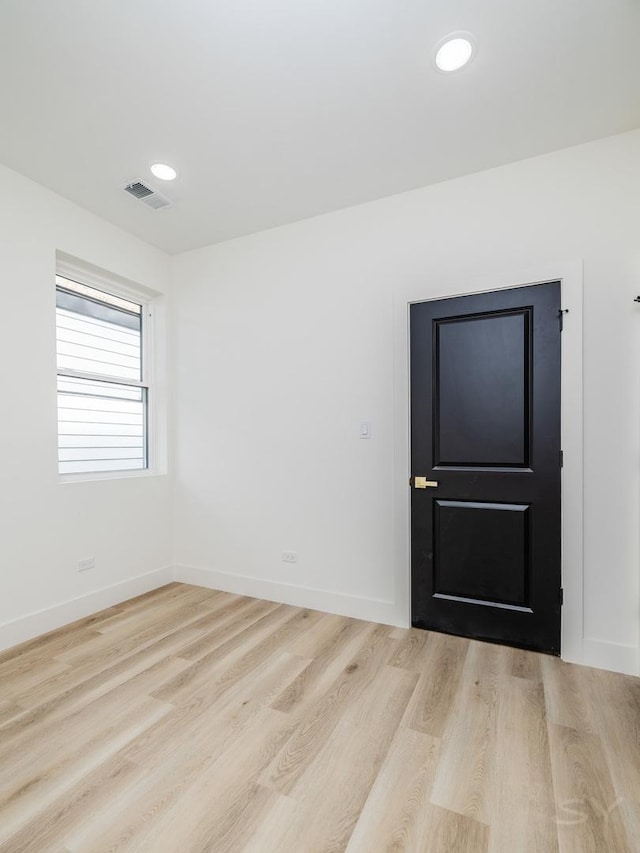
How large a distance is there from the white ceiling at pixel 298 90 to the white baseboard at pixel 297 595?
2.76 meters

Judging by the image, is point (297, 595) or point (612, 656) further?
point (297, 595)

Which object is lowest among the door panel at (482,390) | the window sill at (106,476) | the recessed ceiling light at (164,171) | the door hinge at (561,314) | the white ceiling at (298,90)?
the window sill at (106,476)

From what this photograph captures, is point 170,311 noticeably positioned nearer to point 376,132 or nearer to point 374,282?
point 374,282

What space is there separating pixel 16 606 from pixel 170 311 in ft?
8.09

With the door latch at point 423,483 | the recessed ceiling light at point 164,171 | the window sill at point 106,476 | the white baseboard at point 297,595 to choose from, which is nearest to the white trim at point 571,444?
the door latch at point 423,483

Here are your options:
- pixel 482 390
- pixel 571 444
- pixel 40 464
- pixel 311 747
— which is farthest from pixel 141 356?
pixel 571 444

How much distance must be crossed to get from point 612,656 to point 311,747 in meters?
1.67

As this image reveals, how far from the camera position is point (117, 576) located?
3215 mm

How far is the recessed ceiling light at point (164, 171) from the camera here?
2.55m

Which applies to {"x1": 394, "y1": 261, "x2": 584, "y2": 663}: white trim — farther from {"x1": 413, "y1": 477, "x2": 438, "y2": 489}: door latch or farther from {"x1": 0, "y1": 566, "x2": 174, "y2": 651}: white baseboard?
{"x1": 0, "y1": 566, "x2": 174, "y2": 651}: white baseboard

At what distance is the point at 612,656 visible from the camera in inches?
87.7

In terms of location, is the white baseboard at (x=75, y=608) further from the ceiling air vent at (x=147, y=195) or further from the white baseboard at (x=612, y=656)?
the white baseboard at (x=612, y=656)

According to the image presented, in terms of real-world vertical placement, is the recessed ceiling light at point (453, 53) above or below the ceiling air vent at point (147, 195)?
above

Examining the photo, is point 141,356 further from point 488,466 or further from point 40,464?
point 488,466
